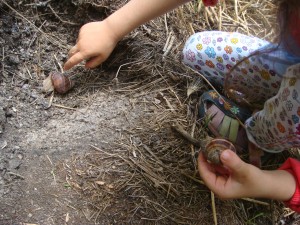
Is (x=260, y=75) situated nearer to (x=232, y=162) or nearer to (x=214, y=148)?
(x=214, y=148)

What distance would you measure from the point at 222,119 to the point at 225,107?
0.05 metres

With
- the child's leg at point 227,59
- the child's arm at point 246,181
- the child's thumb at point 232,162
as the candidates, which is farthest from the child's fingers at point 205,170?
the child's leg at point 227,59

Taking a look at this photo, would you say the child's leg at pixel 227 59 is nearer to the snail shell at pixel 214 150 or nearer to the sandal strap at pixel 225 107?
the sandal strap at pixel 225 107

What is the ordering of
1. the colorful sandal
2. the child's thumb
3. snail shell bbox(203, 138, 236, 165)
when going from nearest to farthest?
the child's thumb < snail shell bbox(203, 138, 236, 165) < the colorful sandal

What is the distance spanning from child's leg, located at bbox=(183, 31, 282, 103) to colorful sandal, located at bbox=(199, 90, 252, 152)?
0.11 meters

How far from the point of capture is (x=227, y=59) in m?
1.57

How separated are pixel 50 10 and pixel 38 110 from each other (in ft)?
1.39

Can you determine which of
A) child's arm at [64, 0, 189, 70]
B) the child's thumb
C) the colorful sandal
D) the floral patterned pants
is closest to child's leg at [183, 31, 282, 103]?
the floral patterned pants

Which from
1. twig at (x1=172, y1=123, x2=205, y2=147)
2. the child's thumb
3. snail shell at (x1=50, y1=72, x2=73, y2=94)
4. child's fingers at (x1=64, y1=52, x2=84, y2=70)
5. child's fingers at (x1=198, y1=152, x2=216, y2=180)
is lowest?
twig at (x1=172, y1=123, x2=205, y2=147)

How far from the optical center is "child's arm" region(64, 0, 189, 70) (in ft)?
4.46

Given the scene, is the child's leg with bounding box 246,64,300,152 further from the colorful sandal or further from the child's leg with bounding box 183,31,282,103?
the child's leg with bounding box 183,31,282,103

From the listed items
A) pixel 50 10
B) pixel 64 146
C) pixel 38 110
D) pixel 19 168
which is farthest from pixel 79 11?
pixel 19 168

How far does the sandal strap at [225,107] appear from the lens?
1.51m

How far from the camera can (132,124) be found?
1395mm
